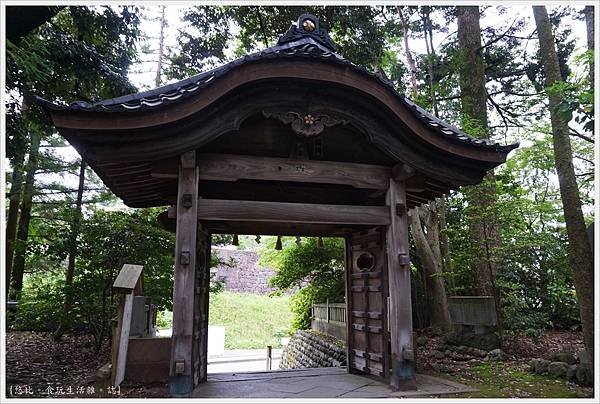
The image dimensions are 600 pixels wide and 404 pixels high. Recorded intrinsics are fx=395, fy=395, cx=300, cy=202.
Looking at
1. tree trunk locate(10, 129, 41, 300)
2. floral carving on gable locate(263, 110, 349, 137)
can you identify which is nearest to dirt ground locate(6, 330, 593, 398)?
tree trunk locate(10, 129, 41, 300)

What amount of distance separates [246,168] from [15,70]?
5.55 m

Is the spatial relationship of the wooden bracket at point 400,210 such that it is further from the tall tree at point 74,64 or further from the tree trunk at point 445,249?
the tree trunk at point 445,249

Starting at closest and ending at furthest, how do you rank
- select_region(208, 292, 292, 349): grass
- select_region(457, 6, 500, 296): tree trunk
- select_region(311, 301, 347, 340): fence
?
1. select_region(457, 6, 500, 296): tree trunk
2. select_region(311, 301, 347, 340): fence
3. select_region(208, 292, 292, 349): grass

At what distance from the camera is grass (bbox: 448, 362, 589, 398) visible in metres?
4.89

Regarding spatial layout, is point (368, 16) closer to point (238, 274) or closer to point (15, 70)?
point (15, 70)

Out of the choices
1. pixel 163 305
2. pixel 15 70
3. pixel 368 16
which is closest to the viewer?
Answer: pixel 15 70

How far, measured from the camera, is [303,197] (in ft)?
20.4

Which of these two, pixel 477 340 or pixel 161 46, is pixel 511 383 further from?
pixel 161 46

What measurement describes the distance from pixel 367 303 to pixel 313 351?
19.6ft

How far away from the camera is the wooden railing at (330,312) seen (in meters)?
10.9

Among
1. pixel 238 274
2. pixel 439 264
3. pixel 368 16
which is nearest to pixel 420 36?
pixel 368 16

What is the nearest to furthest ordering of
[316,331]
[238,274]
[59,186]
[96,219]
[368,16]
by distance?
[96,219] → [368,16] → [59,186] → [316,331] → [238,274]

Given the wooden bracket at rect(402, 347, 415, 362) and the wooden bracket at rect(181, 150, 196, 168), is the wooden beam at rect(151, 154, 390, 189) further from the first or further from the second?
the wooden bracket at rect(402, 347, 415, 362)

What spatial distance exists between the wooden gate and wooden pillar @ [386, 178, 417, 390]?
71cm
